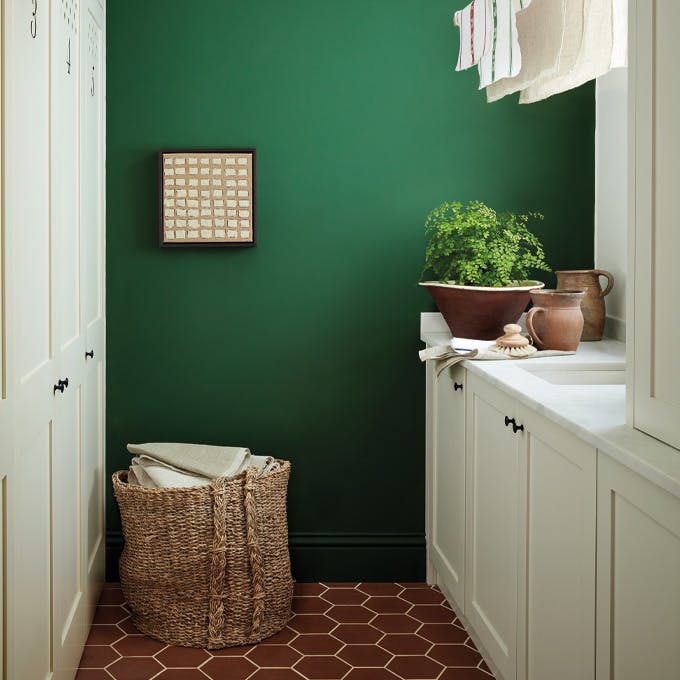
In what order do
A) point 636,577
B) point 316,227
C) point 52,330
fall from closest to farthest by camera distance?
point 636,577, point 52,330, point 316,227

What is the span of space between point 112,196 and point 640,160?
7.09ft

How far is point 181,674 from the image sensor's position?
2.51 metres

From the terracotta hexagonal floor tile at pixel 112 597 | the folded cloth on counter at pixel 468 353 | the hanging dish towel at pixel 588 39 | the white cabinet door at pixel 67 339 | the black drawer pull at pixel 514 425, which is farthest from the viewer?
the terracotta hexagonal floor tile at pixel 112 597

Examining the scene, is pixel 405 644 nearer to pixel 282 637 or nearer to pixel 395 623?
pixel 395 623

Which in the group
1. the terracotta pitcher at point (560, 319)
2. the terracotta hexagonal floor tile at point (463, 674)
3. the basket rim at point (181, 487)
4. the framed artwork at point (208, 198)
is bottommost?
the terracotta hexagonal floor tile at point (463, 674)

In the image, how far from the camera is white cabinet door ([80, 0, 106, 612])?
2.69 m

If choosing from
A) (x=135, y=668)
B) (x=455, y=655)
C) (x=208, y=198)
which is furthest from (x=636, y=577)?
(x=208, y=198)

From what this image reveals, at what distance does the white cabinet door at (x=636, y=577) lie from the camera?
48.4 inches

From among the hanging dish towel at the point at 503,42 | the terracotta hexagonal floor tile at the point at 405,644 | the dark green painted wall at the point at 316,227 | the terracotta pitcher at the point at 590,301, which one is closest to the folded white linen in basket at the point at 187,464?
the dark green painted wall at the point at 316,227

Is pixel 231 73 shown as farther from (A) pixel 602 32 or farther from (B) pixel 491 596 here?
(B) pixel 491 596

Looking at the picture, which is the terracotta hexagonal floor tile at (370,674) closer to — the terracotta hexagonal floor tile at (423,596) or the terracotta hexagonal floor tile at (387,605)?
the terracotta hexagonal floor tile at (387,605)

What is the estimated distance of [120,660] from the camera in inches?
102

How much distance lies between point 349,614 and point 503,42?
1.95 meters

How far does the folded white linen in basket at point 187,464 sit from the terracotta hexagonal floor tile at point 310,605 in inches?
Result: 19.8
